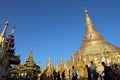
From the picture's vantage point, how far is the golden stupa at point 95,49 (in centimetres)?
4912

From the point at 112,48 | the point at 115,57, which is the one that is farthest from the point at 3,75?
the point at 112,48

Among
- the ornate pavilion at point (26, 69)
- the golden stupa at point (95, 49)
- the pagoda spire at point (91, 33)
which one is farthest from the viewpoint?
the pagoda spire at point (91, 33)

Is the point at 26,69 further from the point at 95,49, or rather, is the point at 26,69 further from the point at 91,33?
the point at 91,33

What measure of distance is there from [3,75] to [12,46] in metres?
20.5

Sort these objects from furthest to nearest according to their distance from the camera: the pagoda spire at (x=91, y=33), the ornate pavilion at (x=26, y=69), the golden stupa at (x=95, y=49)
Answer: the pagoda spire at (x=91, y=33), the golden stupa at (x=95, y=49), the ornate pavilion at (x=26, y=69)

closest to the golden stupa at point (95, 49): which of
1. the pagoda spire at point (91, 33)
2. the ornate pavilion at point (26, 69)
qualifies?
the pagoda spire at point (91, 33)

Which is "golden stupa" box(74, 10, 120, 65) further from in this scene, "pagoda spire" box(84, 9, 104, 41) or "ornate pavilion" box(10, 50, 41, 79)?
"ornate pavilion" box(10, 50, 41, 79)

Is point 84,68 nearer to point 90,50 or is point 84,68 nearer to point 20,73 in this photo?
point 20,73

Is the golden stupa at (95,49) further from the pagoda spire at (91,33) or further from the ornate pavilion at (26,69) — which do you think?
the ornate pavilion at (26,69)

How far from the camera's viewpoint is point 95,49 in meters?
54.9

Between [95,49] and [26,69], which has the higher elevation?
[95,49]

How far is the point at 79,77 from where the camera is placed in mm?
23344

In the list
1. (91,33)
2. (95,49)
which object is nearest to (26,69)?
(95,49)

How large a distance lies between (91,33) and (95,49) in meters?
10.0
